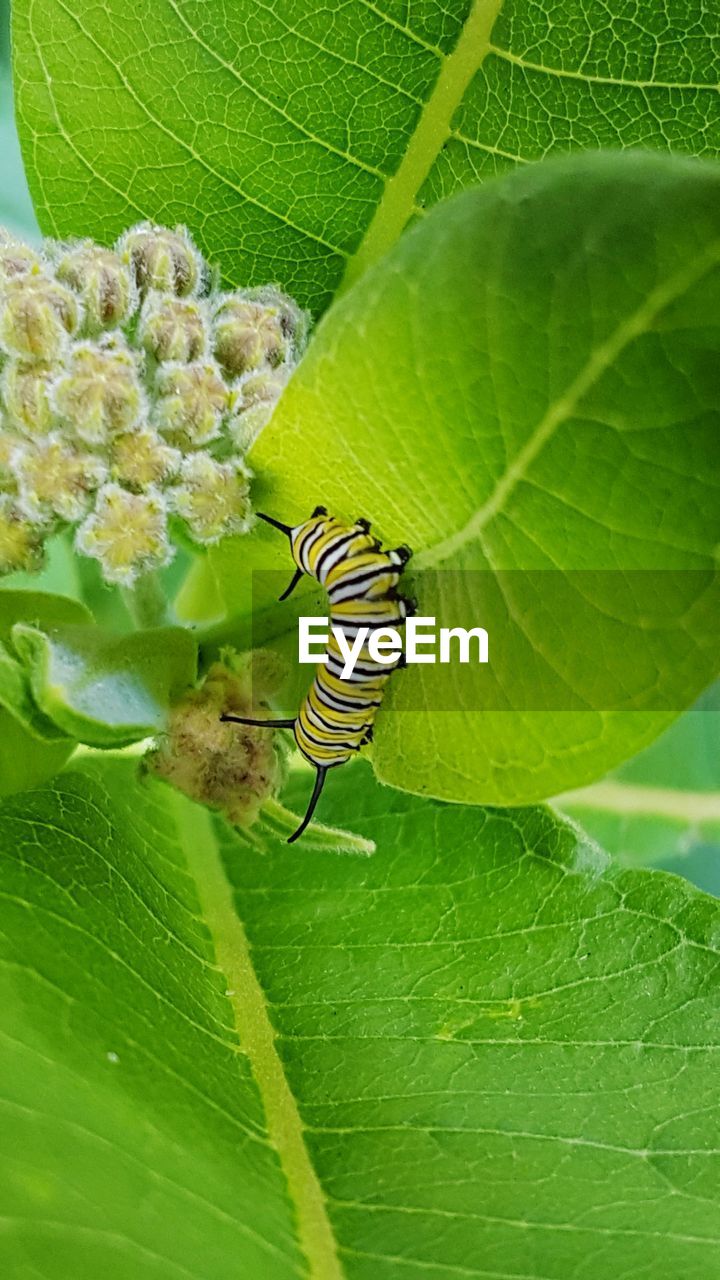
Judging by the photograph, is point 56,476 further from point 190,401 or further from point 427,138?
point 427,138

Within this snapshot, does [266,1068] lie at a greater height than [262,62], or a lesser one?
lesser

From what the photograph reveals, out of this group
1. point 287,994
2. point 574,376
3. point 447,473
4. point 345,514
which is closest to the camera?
point 574,376

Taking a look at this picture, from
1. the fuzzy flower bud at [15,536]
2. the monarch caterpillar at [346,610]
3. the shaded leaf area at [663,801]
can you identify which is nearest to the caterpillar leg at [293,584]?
the monarch caterpillar at [346,610]

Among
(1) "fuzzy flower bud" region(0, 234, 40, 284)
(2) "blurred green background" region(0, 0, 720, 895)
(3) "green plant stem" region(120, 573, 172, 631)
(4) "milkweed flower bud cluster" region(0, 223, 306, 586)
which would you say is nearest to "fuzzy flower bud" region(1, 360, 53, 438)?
(4) "milkweed flower bud cluster" region(0, 223, 306, 586)

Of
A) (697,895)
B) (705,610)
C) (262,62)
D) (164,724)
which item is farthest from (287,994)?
(262,62)

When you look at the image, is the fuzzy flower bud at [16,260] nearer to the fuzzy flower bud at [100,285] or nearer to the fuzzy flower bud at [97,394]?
the fuzzy flower bud at [100,285]

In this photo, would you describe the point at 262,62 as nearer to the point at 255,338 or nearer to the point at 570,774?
the point at 255,338
